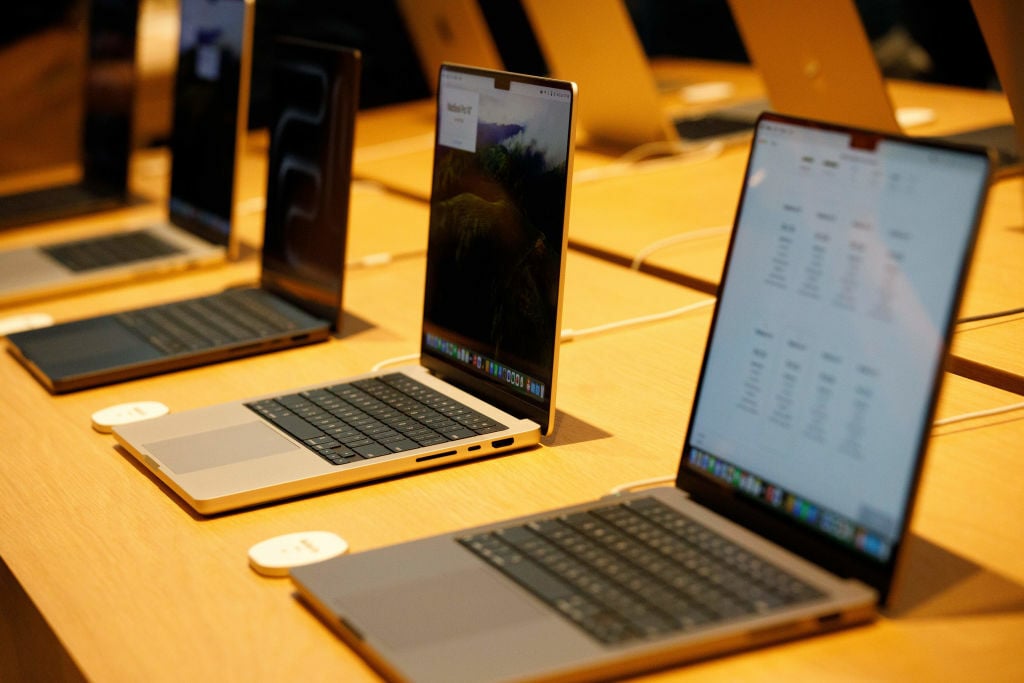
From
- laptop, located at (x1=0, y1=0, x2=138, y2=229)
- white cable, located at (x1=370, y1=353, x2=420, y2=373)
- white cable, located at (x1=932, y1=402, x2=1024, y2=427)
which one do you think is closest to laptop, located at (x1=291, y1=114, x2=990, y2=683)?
white cable, located at (x1=932, y1=402, x2=1024, y2=427)

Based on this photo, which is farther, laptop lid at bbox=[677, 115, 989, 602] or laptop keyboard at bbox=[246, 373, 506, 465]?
laptop keyboard at bbox=[246, 373, 506, 465]

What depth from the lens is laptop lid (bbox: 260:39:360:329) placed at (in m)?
1.53

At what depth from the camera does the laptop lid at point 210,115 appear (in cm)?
189

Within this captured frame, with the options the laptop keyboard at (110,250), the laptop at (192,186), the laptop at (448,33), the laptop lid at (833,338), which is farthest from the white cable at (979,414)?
the laptop at (448,33)

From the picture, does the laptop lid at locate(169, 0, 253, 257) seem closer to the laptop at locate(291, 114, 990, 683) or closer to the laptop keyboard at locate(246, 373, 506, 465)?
the laptop keyboard at locate(246, 373, 506, 465)

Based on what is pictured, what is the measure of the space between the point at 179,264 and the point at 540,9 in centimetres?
103

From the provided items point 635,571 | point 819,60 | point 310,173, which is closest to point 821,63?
point 819,60

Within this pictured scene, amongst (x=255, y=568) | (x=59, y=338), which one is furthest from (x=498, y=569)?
(x=59, y=338)

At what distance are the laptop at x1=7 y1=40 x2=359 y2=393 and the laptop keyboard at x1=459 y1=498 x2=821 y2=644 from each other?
26.4 inches

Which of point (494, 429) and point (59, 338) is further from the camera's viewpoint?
point (59, 338)

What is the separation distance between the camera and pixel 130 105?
238 cm

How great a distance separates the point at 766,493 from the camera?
947mm

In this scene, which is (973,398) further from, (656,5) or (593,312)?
(656,5)

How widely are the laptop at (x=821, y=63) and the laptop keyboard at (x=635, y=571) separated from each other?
1.27 metres
